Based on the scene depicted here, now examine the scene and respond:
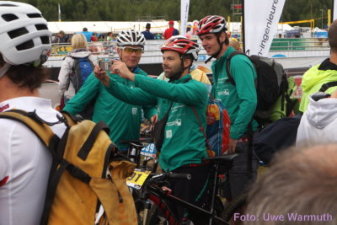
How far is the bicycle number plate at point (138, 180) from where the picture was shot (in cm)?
412

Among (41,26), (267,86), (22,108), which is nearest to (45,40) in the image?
(41,26)

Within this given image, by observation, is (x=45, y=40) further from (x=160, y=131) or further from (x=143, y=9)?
(x=143, y=9)

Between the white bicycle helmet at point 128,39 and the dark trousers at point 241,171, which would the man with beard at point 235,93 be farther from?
the white bicycle helmet at point 128,39

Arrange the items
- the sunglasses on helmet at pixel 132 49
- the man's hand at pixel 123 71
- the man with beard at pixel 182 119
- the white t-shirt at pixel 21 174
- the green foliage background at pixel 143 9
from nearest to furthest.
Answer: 1. the white t-shirt at pixel 21 174
2. the man's hand at pixel 123 71
3. the man with beard at pixel 182 119
4. the sunglasses on helmet at pixel 132 49
5. the green foliage background at pixel 143 9

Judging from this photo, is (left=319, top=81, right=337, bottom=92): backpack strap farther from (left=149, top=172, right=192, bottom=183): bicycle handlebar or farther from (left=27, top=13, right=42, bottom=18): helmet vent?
(left=27, top=13, right=42, bottom=18): helmet vent

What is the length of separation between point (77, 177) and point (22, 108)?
337 mm

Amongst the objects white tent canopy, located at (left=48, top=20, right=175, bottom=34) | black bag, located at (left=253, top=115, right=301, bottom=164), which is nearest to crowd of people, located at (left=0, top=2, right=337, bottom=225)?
black bag, located at (left=253, top=115, right=301, bottom=164)

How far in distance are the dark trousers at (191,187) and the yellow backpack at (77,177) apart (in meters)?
2.12

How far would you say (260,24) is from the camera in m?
6.73

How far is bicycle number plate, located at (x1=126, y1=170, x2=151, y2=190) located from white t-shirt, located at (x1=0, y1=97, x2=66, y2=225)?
6.91 feet

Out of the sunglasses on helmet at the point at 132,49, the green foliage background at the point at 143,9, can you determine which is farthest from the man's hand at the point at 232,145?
the green foliage background at the point at 143,9

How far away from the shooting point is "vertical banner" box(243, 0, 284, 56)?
21.9 feet

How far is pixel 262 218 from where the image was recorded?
42.8 inches

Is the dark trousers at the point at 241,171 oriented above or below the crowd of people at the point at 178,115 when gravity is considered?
below
